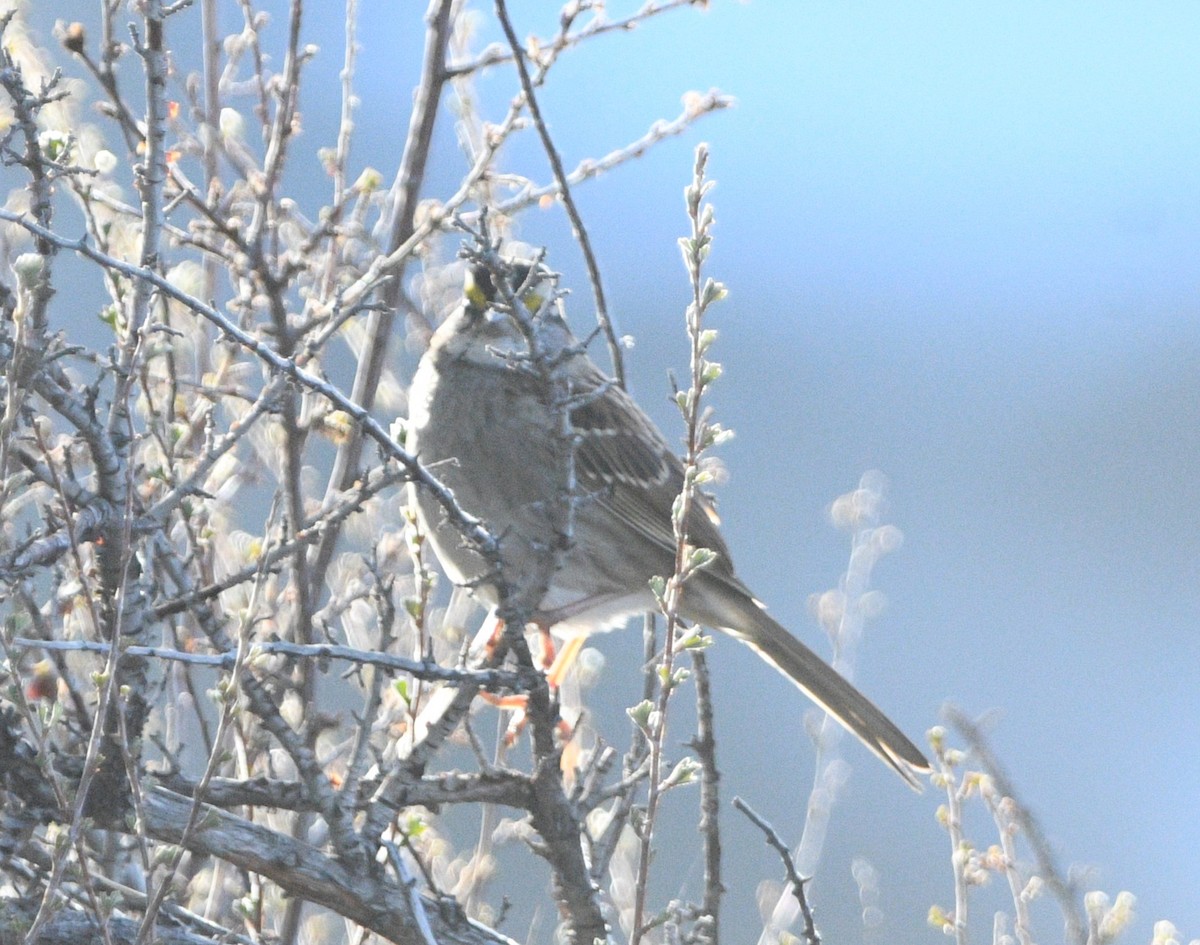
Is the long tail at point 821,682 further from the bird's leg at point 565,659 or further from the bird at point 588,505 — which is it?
the bird's leg at point 565,659

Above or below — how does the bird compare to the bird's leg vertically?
above

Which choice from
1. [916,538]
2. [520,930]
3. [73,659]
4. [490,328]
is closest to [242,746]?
[73,659]

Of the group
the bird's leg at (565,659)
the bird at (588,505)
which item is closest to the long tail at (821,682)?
the bird at (588,505)

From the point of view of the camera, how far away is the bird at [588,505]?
14.1 ft

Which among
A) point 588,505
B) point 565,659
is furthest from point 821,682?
point 588,505

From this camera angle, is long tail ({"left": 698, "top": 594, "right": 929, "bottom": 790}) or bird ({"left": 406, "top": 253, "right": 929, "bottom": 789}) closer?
bird ({"left": 406, "top": 253, "right": 929, "bottom": 789})

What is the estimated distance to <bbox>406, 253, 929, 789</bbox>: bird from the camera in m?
4.31

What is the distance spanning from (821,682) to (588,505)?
0.98m

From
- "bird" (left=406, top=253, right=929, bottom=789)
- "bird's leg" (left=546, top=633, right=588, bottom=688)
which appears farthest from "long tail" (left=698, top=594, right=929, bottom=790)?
"bird's leg" (left=546, top=633, right=588, bottom=688)

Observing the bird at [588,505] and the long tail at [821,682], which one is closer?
the bird at [588,505]

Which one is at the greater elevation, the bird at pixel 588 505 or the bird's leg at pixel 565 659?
the bird at pixel 588 505

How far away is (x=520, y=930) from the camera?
24.6 feet

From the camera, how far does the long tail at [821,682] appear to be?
443 cm

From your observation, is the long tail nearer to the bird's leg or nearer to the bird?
the bird
